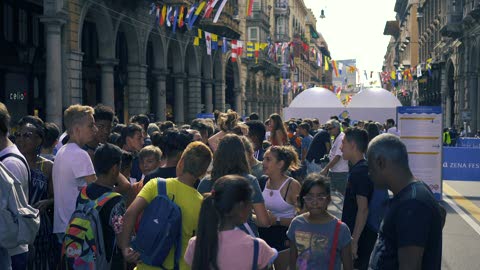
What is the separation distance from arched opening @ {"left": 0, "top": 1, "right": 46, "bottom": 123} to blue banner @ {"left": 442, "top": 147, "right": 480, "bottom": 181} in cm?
1200

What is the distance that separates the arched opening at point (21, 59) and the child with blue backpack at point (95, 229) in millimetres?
16022

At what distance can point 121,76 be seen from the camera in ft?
94.5

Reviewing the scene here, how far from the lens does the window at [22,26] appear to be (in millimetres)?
20688

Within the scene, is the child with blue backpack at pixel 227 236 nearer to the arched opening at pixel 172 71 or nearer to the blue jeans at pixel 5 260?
the blue jeans at pixel 5 260

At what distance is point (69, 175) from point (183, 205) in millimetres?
1469

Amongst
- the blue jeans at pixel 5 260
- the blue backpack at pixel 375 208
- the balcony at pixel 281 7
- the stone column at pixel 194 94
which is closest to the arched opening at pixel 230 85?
the stone column at pixel 194 94

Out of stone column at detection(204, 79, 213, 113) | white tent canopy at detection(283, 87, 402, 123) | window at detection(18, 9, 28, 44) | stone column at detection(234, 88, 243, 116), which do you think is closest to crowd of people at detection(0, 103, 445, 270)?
window at detection(18, 9, 28, 44)

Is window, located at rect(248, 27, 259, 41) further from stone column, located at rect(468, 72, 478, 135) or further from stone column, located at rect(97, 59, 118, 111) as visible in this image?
stone column, located at rect(97, 59, 118, 111)

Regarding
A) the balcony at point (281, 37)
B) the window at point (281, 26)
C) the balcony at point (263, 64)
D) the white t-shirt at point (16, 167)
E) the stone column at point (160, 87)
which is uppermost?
the window at point (281, 26)

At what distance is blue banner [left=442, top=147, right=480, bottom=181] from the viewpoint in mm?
16469

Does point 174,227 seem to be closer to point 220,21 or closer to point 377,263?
point 377,263

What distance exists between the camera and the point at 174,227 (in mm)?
4195

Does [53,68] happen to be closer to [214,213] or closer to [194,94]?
[214,213]

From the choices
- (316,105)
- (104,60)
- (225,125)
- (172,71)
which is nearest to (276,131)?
(225,125)
